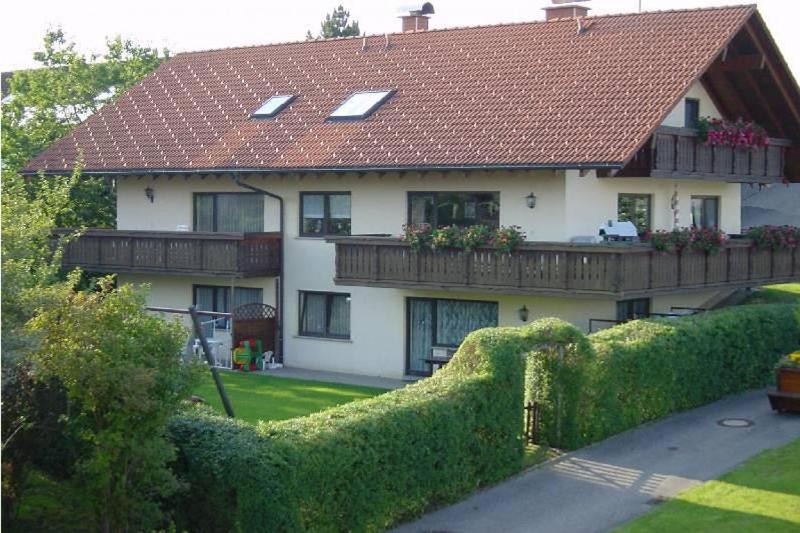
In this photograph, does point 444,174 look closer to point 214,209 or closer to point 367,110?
point 367,110

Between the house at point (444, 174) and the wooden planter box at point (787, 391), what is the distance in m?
3.32

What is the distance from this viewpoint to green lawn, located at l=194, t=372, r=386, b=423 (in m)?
→ 22.6

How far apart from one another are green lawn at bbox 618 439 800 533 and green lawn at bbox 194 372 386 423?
8.56 m

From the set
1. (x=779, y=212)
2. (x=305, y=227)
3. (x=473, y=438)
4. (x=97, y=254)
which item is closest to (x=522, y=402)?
(x=473, y=438)

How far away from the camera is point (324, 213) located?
95.8 ft

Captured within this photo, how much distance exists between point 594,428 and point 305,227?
12414 mm

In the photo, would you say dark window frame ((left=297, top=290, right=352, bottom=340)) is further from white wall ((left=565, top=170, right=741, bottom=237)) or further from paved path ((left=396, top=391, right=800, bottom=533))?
paved path ((left=396, top=391, right=800, bottom=533))

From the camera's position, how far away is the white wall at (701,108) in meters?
27.9

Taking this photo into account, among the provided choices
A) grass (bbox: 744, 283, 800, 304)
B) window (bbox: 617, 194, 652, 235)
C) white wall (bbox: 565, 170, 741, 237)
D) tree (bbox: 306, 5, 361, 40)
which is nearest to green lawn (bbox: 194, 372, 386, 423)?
white wall (bbox: 565, 170, 741, 237)

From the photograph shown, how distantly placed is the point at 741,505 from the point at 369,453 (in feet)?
16.8

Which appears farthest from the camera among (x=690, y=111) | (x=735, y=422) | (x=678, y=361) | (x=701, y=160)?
(x=690, y=111)

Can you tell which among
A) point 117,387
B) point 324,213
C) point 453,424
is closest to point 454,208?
point 324,213

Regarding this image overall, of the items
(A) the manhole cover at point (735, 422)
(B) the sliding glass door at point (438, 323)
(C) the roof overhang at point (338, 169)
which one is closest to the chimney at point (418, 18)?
(C) the roof overhang at point (338, 169)

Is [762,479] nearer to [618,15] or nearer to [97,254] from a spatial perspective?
[618,15]
